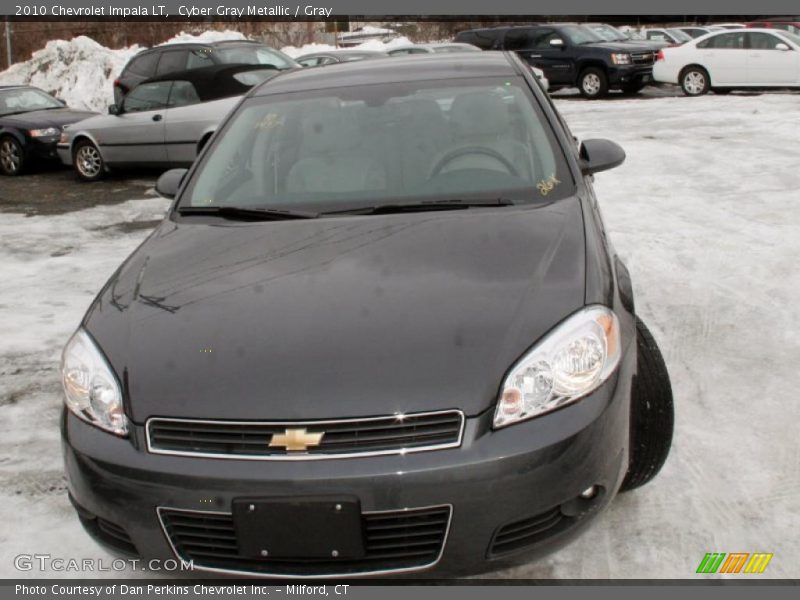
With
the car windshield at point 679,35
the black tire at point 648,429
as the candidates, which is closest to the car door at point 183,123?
the black tire at point 648,429

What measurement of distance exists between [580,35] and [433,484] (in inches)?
779

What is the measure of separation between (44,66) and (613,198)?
19540mm

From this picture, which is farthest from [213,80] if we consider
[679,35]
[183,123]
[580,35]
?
[679,35]

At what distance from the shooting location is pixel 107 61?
74.0ft

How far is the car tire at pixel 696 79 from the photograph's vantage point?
736 inches

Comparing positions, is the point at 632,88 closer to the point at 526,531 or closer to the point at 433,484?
the point at 526,531

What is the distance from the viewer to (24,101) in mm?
13742

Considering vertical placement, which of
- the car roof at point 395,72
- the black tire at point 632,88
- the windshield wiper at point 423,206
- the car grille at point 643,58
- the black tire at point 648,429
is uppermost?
the car roof at point 395,72

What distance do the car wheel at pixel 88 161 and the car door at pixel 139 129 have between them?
0.96ft

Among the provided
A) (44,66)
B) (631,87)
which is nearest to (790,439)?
(631,87)

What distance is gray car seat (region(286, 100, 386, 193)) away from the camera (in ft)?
12.2

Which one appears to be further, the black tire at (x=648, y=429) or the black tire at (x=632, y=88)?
the black tire at (x=632, y=88)

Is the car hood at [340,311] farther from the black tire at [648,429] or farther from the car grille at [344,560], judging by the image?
the black tire at [648,429]

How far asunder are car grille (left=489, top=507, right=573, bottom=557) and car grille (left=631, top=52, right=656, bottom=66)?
18557mm
